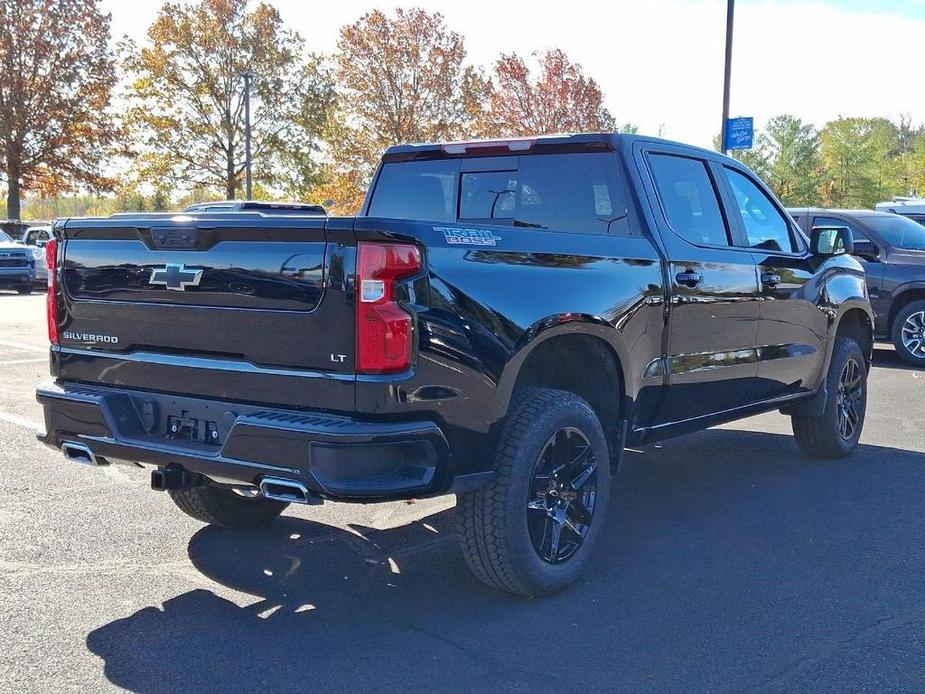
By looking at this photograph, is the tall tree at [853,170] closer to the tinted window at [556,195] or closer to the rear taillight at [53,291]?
the tinted window at [556,195]

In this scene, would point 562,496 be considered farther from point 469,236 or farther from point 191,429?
point 191,429

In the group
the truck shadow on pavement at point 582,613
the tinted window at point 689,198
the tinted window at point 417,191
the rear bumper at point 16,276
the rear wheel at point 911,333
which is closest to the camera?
the truck shadow on pavement at point 582,613

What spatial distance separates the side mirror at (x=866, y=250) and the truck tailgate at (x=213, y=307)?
8.31 meters

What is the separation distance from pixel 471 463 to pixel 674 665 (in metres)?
1.00

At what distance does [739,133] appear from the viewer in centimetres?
1695

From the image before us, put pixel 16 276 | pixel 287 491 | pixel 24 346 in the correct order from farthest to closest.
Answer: pixel 16 276 → pixel 24 346 → pixel 287 491

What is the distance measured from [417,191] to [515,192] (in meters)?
0.62

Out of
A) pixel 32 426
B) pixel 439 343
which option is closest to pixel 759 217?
pixel 439 343

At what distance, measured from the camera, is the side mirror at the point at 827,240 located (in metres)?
6.22

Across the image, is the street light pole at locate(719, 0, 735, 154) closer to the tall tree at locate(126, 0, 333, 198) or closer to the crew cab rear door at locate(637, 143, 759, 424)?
the crew cab rear door at locate(637, 143, 759, 424)

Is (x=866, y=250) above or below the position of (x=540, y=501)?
above

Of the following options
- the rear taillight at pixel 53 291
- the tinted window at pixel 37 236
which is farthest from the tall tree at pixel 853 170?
the rear taillight at pixel 53 291

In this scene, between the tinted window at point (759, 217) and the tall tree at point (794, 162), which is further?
the tall tree at point (794, 162)

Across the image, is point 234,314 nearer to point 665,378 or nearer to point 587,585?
point 587,585
